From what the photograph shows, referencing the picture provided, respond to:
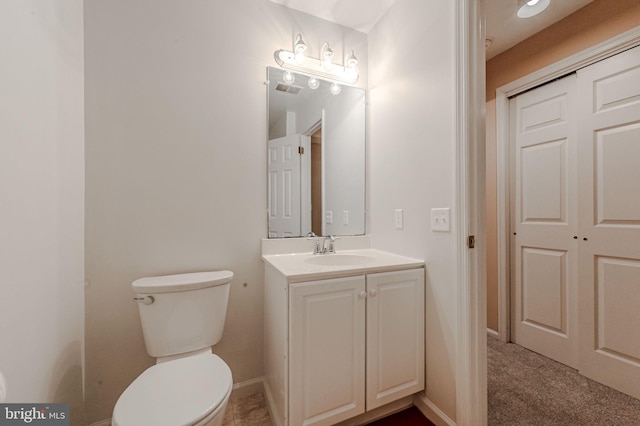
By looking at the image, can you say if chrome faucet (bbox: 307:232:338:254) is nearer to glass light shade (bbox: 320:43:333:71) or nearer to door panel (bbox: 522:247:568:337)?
glass light shade (bbox: 320:43:333:71)

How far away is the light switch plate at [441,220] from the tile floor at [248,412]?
53.6 inches

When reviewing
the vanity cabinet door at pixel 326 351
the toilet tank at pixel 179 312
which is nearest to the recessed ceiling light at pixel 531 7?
the vanity cabinet door at pixel 326 351

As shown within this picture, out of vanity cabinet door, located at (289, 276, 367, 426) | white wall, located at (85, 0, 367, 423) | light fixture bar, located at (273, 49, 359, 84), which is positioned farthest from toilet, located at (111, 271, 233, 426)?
light fixture bar, located at (273, 49, 359, 84)

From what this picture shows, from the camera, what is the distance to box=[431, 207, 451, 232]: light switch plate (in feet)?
4.16

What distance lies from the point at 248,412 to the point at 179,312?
0.73 m

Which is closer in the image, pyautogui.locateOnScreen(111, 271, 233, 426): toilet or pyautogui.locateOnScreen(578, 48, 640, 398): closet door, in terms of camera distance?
pyautogui.locateOnScreen(111, 271, 233, 426): toilet

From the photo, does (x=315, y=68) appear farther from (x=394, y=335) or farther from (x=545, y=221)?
(x=545, y=221)

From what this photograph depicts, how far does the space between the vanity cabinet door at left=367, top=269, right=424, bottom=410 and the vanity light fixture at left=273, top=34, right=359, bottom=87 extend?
141 cm

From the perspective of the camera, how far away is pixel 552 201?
190cm

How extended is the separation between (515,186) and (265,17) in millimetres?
2318

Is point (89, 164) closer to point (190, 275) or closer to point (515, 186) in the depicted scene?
point (190, 275)

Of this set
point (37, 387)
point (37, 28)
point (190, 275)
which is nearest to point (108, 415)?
point (37, 387)

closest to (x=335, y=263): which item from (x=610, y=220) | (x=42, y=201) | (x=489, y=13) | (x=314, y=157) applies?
(x=314, y=157)

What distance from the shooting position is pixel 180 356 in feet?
4.05
